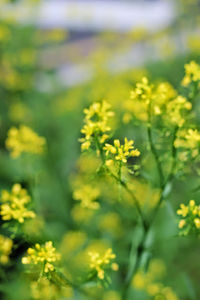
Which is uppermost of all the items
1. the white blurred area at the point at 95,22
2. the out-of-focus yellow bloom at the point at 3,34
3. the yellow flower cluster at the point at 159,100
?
the white blurred area at the point at 95,22

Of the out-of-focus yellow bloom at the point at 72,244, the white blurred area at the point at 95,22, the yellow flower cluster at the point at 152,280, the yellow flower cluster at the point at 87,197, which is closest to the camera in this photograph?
the yellow flower cluster at the point at 87,197

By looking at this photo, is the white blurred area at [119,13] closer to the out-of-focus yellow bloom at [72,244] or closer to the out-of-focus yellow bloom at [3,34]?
the out-of-focus yellow bloom at [3,34]

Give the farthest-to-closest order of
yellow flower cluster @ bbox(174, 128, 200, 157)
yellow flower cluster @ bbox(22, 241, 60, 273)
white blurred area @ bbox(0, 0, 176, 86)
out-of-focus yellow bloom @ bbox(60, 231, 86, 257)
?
1. white blurred area @ bbox(0, 0, 176, 86)
2. out-of-focus yellow bloom @ bbox(60, 231, 86, 257)
3. yellow flower cluster @ bbox(174, 128, 200, 157)
4. yellow flower cluster @ bbox(22, 241, 60, 273)

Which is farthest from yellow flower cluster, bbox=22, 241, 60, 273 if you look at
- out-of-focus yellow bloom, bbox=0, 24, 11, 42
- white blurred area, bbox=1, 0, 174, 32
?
white blurred area, bbox=1, 0, 174, 32

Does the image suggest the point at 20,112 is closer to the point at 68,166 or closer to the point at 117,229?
the point at 68,166

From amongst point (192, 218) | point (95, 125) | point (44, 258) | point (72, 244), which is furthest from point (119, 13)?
point (44, 258)

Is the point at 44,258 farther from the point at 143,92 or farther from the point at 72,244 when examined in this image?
the point at 72,244

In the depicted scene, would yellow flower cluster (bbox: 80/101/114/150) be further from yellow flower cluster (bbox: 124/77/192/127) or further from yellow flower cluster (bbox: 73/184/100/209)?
yellow flower cluster (bbox: 73/184/100/209)

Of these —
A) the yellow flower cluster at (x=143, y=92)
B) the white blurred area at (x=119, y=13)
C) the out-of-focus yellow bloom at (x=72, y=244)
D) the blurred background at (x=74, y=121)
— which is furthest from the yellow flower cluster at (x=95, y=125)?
the white blurred area at (x=119, y=13)
